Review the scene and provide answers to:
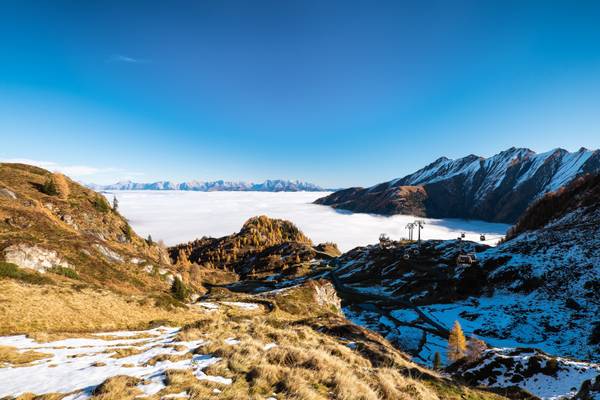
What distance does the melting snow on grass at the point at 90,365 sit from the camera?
442 inches

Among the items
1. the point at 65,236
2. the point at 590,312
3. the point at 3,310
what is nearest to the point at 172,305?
the point at 3,310

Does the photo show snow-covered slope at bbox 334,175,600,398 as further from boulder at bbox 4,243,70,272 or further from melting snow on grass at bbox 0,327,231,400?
boulder at bbox 4,243,70,272

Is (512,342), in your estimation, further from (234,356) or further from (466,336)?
(234,356)

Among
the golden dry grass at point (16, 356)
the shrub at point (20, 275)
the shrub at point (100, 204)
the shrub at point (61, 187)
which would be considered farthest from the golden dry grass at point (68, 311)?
the shrub at point (100, 204)

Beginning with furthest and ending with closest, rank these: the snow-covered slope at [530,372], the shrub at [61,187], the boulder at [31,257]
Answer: the shrub at [61,187]
the boulder at [31,257]
the snow-covered slope at [530,372]

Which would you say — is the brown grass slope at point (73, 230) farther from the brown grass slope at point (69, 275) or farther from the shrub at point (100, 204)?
the brown grass slope at point (69, 275)

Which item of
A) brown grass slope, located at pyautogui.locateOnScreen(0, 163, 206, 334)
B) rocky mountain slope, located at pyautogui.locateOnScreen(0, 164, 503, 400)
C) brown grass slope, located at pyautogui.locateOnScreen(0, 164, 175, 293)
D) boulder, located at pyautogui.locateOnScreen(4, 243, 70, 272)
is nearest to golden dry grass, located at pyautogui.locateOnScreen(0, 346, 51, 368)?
rocky mountain slope, located at pyautogui.locateOnScreen(0, 164, 503, 400)

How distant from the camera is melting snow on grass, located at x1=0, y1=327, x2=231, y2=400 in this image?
11.2m

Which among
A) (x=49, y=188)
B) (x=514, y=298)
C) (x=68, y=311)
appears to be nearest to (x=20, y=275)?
(x=68, y=311)

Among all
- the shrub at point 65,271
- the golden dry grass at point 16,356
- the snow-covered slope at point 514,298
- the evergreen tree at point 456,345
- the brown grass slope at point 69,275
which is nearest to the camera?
the golden dry grass at point 16,356

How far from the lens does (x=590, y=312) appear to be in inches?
2309

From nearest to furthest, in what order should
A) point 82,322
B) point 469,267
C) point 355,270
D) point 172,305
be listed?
1. point 82,322
2. point 172,305
3. point 469,267
4. point 355,270

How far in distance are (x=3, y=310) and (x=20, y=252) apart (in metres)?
15.1

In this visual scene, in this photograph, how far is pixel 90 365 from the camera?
14023 mm
